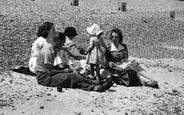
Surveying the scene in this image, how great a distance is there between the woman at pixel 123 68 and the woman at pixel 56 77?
0.71 metres

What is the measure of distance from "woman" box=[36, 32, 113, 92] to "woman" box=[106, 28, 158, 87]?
714mm

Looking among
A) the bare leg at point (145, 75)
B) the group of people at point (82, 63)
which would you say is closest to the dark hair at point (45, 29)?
the group of people at point (82, 63)

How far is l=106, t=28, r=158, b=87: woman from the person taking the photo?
9.84 metres

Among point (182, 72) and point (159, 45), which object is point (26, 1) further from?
point (182, 72)

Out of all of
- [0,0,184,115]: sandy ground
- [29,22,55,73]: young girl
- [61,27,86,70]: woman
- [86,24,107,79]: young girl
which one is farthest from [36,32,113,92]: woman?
[61,27,86,70]: woman

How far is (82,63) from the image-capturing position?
405 inches

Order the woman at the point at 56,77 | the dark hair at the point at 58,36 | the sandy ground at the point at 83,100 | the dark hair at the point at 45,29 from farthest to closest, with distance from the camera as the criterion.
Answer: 1. the dark hair at the point at 45,29
2. the dark hair at the point at 58,36
3. the woman at the point at 56,77
4. the sandy ground at the point at 83,100

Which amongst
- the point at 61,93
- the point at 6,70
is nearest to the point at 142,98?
the point at 61,93

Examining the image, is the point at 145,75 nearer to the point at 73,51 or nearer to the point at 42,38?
the point at 73,51

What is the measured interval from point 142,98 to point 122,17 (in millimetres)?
11029

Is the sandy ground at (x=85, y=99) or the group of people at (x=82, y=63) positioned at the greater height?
the group of people at (x=82, y=63)

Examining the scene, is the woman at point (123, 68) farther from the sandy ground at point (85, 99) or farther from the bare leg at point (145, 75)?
the sandy ground at point (85, 99)

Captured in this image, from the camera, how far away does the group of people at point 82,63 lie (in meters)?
9.18

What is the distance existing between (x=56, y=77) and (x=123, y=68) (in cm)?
177
